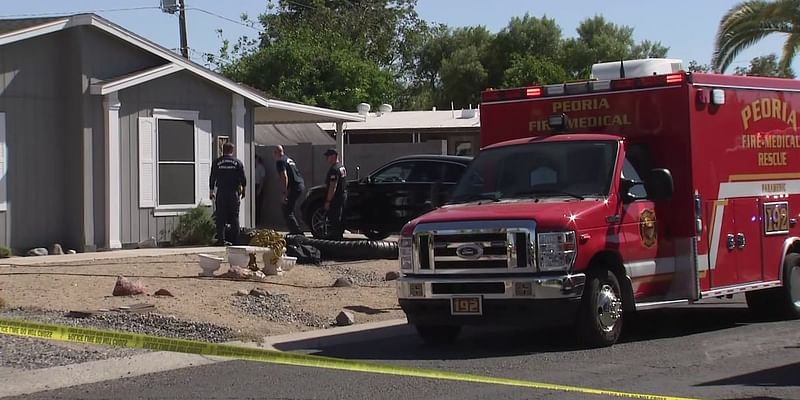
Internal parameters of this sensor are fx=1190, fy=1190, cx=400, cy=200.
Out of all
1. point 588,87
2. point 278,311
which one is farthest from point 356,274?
point 588,87

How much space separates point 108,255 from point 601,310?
9470 millimetres

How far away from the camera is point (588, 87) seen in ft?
41.9

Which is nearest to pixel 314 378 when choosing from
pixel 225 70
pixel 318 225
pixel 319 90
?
pixel 318 225

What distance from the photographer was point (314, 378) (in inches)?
379

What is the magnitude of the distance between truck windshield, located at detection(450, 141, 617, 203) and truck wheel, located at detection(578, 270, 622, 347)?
0.88 meters

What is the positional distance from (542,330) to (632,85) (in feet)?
9.06

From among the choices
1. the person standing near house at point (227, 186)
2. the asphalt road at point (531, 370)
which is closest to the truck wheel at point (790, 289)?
the asphalt road at point (531, 370)

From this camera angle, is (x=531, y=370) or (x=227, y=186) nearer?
(x=531, y=370)

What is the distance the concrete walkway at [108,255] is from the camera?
1700 cm

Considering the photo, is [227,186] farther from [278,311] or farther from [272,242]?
[278,311]

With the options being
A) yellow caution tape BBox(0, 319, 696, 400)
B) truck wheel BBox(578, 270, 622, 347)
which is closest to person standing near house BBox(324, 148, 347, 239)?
truck wheel BBox(578, 270, 622, 347)

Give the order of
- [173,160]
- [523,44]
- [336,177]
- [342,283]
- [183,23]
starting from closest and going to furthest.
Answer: [342,283] → [336,177] → [173,160] → [183,23] → [523,44]

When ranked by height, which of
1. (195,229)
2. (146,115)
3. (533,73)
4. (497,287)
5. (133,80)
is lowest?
(497,287)

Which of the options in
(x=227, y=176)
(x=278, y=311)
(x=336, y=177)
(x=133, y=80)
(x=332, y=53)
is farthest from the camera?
(x=332, y=53)
